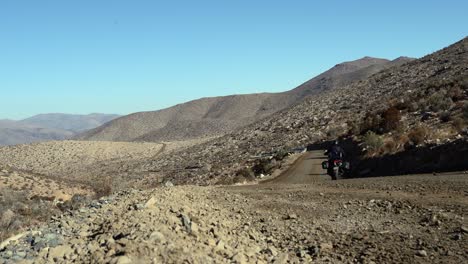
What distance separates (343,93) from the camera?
220ft

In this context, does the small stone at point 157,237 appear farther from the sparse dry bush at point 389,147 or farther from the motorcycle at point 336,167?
the sparse dry bush at point 389,147

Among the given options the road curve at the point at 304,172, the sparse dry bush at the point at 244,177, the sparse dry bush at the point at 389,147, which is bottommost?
the sparse dry bush at the point at 244,177

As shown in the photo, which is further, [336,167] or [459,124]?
[459,124]

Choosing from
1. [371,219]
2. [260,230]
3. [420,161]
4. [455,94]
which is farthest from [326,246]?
[455,94]

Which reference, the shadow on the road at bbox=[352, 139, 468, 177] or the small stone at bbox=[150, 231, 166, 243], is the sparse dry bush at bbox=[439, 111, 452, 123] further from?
the small stone at bbox=[150, 231, 166, 243]

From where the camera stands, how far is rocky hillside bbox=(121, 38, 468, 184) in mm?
25172

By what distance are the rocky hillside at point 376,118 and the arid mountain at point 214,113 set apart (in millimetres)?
69217

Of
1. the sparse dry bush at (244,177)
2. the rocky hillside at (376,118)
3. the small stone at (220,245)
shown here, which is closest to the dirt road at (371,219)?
the small stone at (220,245)

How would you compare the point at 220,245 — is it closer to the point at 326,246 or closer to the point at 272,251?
the point at 272,251

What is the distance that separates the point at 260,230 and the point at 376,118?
26.0 meters

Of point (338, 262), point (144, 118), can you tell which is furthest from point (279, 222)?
point (144, 118)

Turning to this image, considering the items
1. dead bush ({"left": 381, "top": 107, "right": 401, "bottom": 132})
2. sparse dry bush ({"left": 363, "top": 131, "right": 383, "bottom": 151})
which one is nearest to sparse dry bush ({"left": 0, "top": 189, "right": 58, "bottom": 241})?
sparse dry bush ({"left": 363, "top": 131, "right": 383, "bottom": 151})

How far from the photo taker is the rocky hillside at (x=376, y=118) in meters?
25.2

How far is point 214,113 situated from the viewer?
6693 inches
